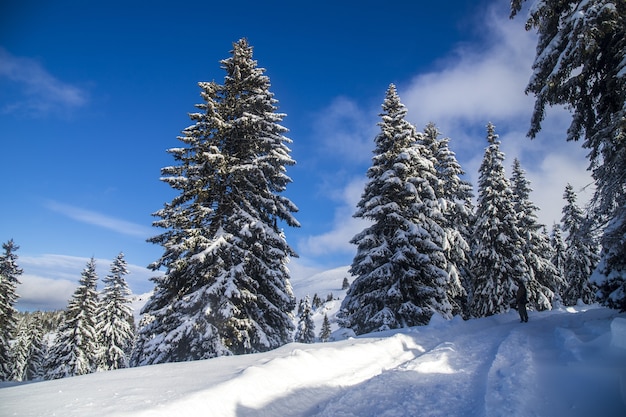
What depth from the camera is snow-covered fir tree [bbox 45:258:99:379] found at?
92.8ft

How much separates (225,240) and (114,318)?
28.2 m

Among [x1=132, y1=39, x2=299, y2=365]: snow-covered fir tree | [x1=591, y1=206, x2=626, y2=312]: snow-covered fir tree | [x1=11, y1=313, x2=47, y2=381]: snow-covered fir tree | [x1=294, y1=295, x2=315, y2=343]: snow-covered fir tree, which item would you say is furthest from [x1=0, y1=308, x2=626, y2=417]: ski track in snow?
[x1=294, y1=295, x2=315, y2=343]: snow-covered fir tree

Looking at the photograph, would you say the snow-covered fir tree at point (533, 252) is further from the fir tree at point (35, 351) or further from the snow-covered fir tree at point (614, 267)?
the fir tree at point (35, 351)

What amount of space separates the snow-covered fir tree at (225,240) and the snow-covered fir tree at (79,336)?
2048 centimetres

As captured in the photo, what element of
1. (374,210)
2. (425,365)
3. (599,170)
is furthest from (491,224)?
(425,365)

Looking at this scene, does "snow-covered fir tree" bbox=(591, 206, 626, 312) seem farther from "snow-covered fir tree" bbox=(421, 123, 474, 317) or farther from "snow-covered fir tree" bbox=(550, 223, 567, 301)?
"snow-covered fir tree" bbox=(550, 223, 567, 301)

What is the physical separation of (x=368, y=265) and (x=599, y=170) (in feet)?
33.5

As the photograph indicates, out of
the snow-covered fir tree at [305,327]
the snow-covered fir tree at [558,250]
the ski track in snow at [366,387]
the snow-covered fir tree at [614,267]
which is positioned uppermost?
the snow-covered fir tree at [558,250]

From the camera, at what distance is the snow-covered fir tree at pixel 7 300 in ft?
90.5

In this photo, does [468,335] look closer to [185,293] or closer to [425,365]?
[425,365]

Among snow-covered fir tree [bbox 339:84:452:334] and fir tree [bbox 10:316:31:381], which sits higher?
snow-covered fir tree [bbox 339:84:452:334]

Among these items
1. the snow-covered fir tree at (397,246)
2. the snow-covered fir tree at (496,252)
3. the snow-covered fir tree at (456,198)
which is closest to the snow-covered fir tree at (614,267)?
the snow-covered fir tree at (397,246)

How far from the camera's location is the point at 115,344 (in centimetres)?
3231

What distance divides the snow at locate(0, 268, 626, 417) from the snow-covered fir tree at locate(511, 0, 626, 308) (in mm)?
2135
